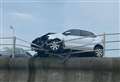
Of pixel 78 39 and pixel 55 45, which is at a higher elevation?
pixel 78 39

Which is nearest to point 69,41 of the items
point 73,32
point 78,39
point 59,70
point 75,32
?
point 78,39

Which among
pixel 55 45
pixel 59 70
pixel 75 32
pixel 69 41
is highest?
pixel 75 32

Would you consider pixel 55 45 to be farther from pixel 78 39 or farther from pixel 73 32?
pixel 73 32

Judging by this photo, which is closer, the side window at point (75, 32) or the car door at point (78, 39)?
the car door at point (78, 39)

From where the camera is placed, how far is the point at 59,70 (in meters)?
8.55

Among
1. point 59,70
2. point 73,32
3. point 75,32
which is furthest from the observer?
point 73,32

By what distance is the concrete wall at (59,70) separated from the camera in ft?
26.1

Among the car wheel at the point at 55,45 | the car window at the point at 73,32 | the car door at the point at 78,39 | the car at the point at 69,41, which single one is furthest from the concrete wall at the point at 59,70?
the car window at the point at 73,32

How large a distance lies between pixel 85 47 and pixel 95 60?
10.9ft

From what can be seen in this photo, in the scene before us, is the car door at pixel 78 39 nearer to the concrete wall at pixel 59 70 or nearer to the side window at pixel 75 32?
the side window at pixel 75 32

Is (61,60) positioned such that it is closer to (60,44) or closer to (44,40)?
(60,44)

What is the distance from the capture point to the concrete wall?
796cm

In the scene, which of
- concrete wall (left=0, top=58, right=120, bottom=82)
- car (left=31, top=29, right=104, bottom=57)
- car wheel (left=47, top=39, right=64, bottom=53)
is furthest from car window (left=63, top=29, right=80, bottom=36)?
concrete wall (left=0, top=58, right=120, bottom=82)

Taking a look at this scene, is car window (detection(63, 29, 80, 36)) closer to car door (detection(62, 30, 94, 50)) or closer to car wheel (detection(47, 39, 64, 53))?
car door (detection(62, 30, 94, 50))
